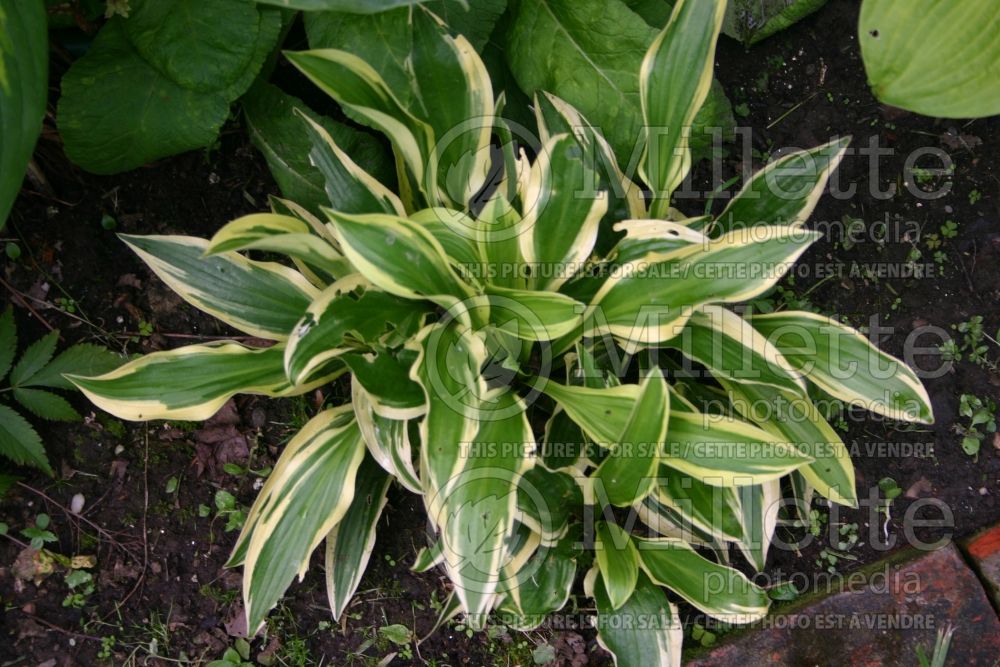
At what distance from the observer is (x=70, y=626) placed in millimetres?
1678

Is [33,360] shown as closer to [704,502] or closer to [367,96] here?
[367,96]

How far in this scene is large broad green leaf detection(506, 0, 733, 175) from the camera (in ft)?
5.17

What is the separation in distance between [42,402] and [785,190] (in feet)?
5.00

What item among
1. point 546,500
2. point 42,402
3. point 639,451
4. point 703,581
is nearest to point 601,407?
point 639,451

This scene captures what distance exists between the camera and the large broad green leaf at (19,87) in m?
1.08

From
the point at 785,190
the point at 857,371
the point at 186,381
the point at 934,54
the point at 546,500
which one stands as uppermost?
the point at 934,54

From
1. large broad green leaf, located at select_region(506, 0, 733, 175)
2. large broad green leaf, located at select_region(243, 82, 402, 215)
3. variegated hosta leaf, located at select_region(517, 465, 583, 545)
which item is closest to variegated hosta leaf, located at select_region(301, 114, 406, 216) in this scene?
large broad green leaf, located at select_region(243, 82, 402, 215)

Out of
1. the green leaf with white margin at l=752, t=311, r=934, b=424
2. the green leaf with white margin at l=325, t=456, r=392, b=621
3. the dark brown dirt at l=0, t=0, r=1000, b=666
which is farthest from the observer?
the dark brown dirt at l=0, t=0, r=1000, b=666

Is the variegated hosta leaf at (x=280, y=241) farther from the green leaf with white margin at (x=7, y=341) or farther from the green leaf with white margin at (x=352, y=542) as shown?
the green leaf with white margin at (x=7, y=341)

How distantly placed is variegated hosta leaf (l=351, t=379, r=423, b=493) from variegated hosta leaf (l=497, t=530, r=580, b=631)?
0.28m

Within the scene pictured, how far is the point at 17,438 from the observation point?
5.25 ft

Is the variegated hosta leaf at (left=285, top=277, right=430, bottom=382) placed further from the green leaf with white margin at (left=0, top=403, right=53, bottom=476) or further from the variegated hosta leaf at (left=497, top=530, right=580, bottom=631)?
the green leaf with white margin at (left=0, top=403, right=53, bottom=476)

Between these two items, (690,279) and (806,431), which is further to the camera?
(806,431)

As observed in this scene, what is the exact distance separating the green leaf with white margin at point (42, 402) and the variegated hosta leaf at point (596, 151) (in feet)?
3.64
